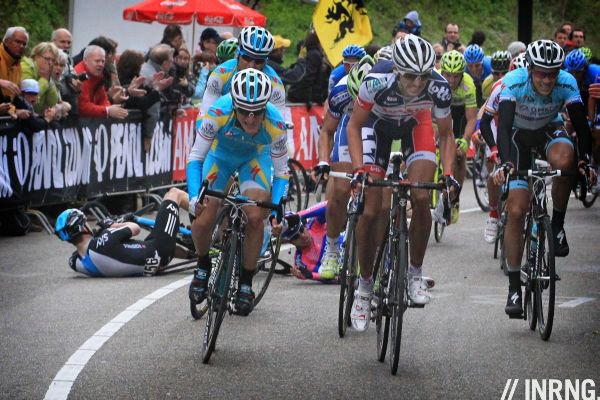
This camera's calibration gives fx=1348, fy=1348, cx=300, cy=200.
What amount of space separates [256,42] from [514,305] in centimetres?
337

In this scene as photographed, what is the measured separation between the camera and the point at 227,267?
8688mm

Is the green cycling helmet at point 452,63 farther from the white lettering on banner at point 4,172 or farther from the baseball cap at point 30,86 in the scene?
the white lettering on banner at point 4,172

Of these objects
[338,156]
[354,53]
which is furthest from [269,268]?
[354,53]

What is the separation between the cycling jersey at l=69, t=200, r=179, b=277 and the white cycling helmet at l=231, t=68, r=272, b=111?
130 inches

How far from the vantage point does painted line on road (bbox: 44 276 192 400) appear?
764 centimetres

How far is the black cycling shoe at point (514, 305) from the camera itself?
948 cm

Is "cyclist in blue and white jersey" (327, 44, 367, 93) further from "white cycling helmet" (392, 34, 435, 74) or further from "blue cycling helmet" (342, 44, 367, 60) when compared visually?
"white cycling helmet" (392, 34, 435, 74)

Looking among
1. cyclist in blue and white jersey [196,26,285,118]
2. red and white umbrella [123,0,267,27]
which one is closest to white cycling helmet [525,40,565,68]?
cyclist in blue and white jersey [196,26,285,118]

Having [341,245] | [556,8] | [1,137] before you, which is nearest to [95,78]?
[1,137]

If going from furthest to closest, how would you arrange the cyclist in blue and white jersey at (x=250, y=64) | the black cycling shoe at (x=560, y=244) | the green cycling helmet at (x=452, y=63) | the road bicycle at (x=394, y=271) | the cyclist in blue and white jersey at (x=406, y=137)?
the green cycling helmet at (x=452, y=63) → the cyclist in blue and white jersey at (x=250, y=64) → the black cycling shoe at (x=560, y=244) → the cyclist in blue and white jersey at (x=406, y=137) → the road bicycle at (x=394, y=271)

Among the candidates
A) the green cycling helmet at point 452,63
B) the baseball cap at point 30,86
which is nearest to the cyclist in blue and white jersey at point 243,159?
the baseball cap at point 30,86

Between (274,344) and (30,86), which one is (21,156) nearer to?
(30,86)

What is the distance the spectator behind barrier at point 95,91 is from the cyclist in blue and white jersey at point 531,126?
7.04 meters

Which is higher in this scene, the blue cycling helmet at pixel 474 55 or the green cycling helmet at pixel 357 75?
the green cycling helmet at pixel 357 75
